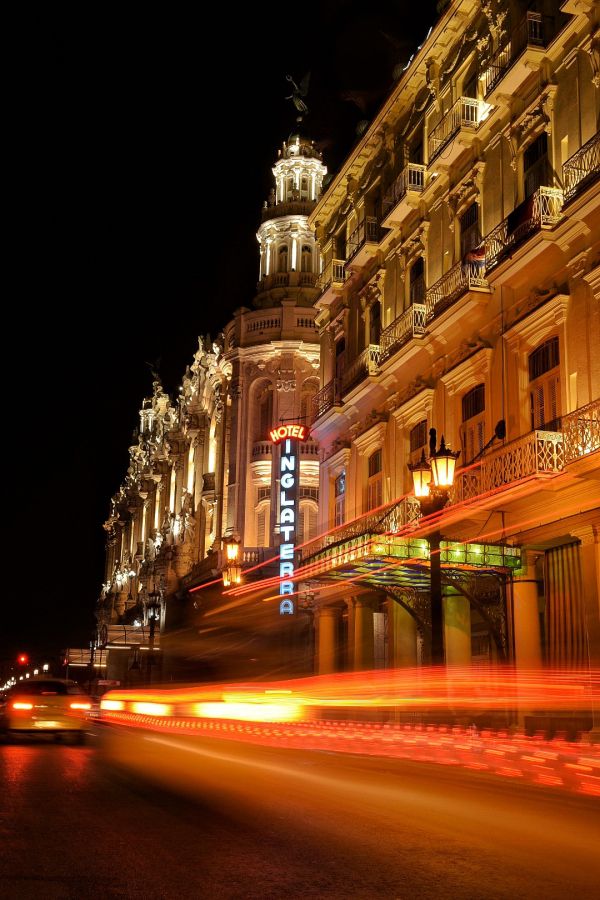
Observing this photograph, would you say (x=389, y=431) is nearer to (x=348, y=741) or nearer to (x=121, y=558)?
(x=348, y=741)

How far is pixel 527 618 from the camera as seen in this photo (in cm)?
1884

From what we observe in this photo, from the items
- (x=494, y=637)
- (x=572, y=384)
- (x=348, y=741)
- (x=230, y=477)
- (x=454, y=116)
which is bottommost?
(x=348, y=741)

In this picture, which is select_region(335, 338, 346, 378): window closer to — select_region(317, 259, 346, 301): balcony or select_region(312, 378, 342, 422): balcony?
select_region(312, 378, 342, 422): balcony

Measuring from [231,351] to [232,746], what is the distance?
2752 cm

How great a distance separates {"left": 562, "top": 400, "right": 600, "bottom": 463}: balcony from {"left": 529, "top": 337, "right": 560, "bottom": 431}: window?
61.7 inches

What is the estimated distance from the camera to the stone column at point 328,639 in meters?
28.8

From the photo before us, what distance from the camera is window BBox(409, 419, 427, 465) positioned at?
23.9 m

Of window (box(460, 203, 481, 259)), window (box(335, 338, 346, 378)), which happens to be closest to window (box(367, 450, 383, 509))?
window (box(335, 338, 346, 378))

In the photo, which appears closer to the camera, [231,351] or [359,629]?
[359,629]

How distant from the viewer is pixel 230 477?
4247 cm

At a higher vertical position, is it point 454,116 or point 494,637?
point 454,116

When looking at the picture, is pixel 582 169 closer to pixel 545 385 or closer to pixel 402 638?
pixel 545 385

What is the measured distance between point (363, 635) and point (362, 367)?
24.2 ft

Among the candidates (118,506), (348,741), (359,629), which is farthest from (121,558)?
(348,741)
